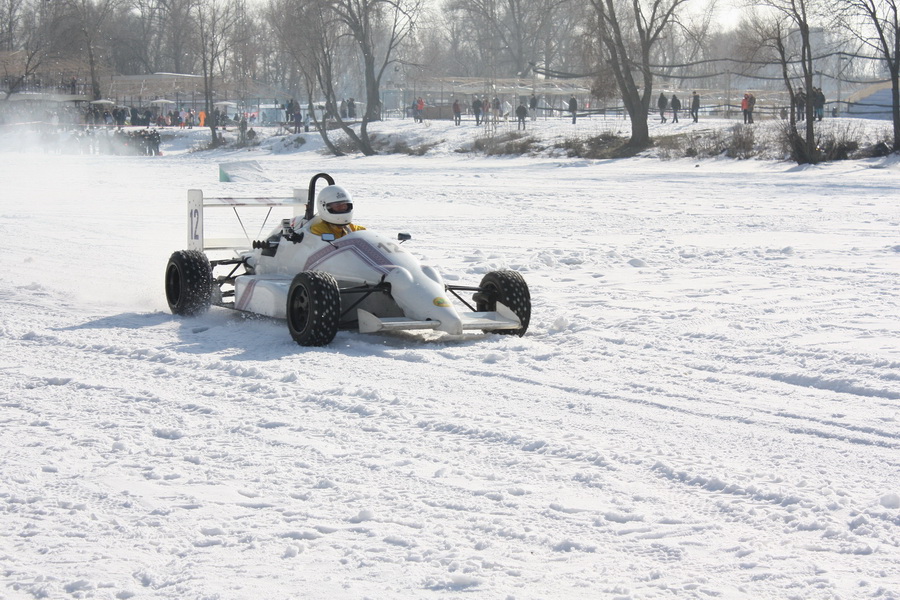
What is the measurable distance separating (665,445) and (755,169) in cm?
2896

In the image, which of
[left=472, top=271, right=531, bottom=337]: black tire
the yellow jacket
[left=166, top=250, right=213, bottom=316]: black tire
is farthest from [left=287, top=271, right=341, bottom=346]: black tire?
[left=166, top=250, right=213, bottom=316]: black tire

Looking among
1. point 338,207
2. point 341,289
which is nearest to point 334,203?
point 338,207

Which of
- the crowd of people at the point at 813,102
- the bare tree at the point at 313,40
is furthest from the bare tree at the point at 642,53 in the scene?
the bare tree at the point at 313,40

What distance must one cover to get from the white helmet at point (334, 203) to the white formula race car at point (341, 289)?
10 centimetres

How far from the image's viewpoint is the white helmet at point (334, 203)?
1048 cm

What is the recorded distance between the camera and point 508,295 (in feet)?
32.8

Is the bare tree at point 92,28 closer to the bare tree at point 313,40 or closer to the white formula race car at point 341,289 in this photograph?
the bare tree at point 313,40

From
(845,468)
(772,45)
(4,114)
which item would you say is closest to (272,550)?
(845,468)

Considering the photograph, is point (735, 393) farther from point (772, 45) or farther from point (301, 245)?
point (772, 45)

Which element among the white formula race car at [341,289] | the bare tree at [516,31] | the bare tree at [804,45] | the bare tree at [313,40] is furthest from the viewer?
the bare tree at [516,31]

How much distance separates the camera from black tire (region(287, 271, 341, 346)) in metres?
9.23

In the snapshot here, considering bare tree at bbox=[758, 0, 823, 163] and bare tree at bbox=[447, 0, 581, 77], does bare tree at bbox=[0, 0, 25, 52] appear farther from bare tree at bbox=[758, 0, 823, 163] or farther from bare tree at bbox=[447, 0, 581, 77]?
bare tree at bbox=[758, 0, 823, 163]

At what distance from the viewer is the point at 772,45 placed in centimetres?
3547

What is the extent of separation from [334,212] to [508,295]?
190 cm
